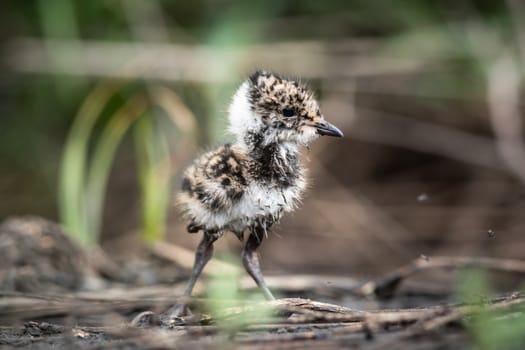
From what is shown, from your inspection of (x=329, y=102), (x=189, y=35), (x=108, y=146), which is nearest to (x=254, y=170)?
(x=108, y=146)

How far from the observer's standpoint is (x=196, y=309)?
359 cm

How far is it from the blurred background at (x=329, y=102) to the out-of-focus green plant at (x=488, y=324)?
3.48 m

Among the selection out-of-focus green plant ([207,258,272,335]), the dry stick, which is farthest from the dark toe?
the dry stick

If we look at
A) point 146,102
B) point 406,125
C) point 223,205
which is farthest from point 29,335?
point 406,125

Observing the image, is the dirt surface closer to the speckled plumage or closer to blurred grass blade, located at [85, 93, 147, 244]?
the speckled plumage

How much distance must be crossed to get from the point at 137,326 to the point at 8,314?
722mm

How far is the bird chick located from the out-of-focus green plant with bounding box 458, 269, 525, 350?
0.94 meters

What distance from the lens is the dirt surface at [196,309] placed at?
2582 millimetres

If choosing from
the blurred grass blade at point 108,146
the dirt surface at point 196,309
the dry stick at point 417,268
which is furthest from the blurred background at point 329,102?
the dry stick at point 417,268

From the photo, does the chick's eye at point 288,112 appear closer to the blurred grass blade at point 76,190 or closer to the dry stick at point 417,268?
the dry stick at point 417,268

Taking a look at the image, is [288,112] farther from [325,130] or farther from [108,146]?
[108,146]

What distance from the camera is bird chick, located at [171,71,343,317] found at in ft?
11.0

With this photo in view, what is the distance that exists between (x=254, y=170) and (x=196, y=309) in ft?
2.26

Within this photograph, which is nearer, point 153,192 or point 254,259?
point 254,259
